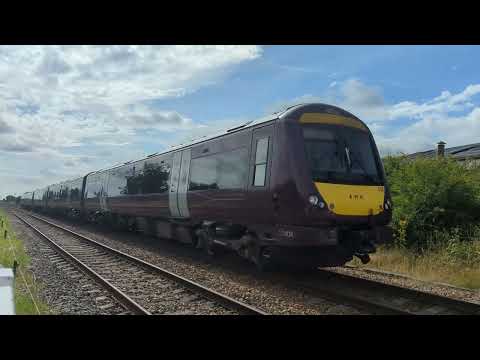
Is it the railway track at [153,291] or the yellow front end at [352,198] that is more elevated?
the yellow front end at [352,198]

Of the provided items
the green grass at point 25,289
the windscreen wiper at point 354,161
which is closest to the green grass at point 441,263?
the windscreen wiper at point 354,161

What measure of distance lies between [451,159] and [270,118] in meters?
5.91

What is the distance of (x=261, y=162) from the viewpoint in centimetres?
880

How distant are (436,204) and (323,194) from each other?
501 cm

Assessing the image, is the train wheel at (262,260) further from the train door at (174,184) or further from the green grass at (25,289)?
the train door at (174,184)

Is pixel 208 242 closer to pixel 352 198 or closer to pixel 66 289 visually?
pixel 66 289

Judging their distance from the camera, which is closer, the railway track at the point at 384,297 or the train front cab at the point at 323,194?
the railway track at the point at 384,297

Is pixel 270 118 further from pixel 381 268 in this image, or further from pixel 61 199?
pixel 61 199

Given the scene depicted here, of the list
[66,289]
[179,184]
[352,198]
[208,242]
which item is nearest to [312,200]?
[352,198]

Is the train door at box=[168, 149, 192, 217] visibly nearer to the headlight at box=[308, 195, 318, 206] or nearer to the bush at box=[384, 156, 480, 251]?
the headlight at box=[308, 195, 318, 206]

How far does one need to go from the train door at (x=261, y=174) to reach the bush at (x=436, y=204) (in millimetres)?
4106

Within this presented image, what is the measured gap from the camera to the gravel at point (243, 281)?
270 inches

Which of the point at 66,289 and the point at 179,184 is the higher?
the point at 179,184

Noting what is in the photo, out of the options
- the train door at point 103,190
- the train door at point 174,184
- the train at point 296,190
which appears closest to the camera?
the train at point 296,190
